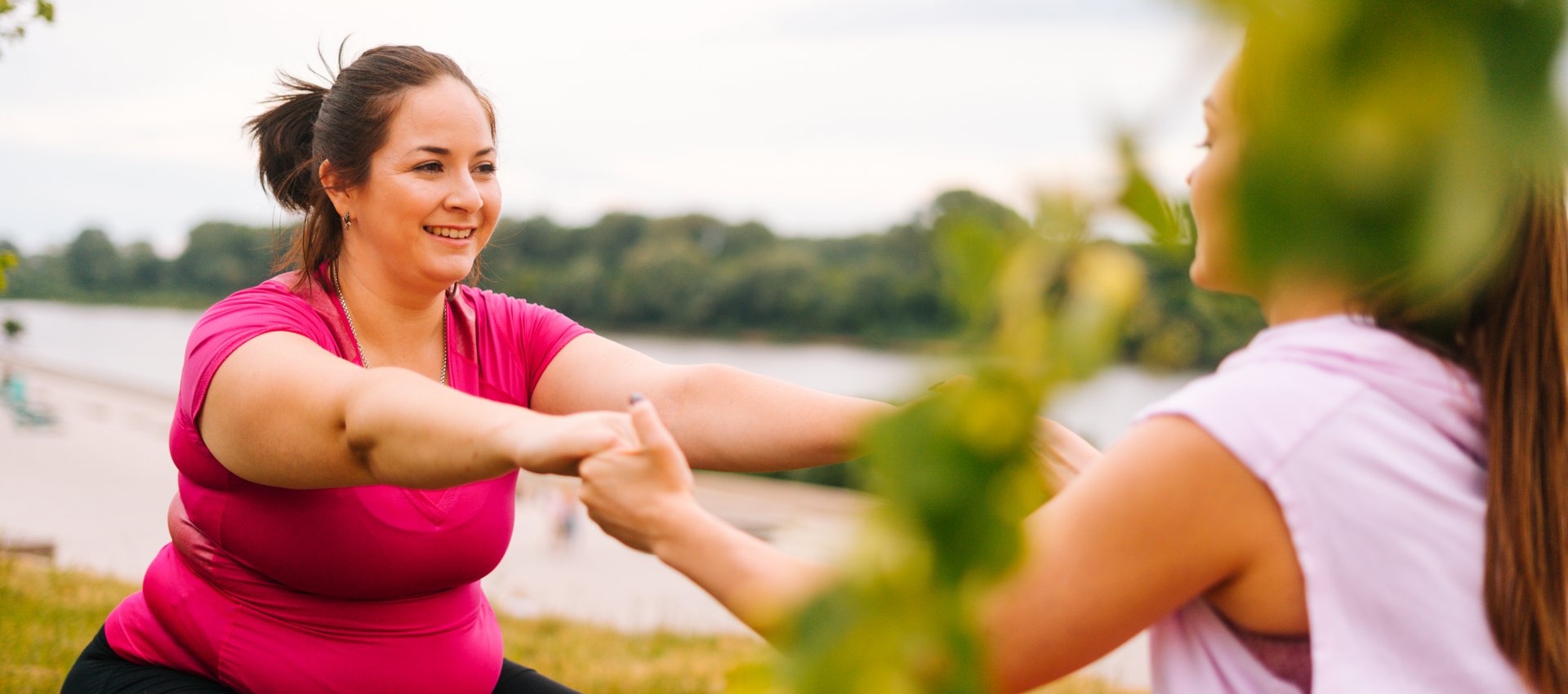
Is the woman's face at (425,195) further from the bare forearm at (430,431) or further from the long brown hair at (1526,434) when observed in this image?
the long brown hair at (1526,434)

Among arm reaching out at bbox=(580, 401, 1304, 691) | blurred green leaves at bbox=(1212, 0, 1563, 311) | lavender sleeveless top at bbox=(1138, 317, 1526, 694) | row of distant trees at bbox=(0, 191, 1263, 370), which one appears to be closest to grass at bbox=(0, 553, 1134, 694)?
arm reaching out at bbox=(580, 401, 1304, 691)

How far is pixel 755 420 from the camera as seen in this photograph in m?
2.77

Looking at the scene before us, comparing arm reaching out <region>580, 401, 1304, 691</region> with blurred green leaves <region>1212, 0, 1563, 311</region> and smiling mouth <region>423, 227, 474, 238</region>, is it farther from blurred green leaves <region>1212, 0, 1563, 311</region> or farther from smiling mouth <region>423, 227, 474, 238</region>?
smiling mouth <region>423, 227, 474, 238</region>

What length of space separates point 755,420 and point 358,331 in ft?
3.27

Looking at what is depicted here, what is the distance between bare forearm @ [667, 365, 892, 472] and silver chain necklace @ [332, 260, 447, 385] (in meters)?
0.60

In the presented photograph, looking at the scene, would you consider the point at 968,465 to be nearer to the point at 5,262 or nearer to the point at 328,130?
the point at 328,130

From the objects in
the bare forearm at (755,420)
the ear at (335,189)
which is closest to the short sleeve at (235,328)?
the ear at (335,189)

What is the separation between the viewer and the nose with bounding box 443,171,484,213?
290 centimetres

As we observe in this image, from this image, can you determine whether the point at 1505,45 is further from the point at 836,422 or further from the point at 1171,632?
the point at 836,422

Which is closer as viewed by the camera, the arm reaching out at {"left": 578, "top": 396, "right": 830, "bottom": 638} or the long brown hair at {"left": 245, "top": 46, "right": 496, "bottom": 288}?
the arm reaching out at {"left": 578, "top": 396, "right": 830, "bottom": 638}

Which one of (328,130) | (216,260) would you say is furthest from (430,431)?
(216,260)

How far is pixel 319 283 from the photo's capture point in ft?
9.51

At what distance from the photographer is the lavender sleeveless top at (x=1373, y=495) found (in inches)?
54.7

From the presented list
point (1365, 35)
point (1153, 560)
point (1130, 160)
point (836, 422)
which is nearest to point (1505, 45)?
point (1365, 35)
